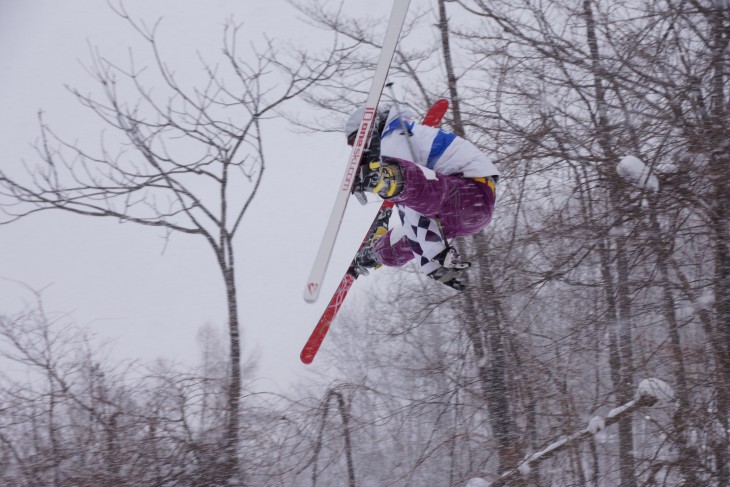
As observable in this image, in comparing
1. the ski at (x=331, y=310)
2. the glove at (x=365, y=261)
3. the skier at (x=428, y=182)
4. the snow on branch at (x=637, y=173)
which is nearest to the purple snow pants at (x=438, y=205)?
the skier at (x=428, y=182)

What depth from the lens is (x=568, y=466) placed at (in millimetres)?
5094

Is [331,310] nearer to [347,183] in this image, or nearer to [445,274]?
[445,274]

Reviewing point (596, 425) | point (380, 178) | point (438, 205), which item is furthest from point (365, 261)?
point (596, 425)

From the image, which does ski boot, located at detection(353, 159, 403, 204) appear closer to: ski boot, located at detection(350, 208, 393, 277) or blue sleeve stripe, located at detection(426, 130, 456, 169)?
blue sleeve stripe, located at detection(426, 130, 456, 169)

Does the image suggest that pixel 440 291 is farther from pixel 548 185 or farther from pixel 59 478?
pixel 59 478

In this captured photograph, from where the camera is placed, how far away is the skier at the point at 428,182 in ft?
11.7

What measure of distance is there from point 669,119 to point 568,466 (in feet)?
Result: 9.75

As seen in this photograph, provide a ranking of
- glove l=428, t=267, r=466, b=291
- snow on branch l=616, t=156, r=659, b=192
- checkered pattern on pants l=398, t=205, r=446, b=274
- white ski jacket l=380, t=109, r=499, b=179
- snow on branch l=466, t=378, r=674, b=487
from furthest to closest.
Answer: snow on branch l=466, t=378, r=674, b=487 → snow on branch l=616, t=156, r=659, b=192 → glove l=428, t=267, r=466, b=291 → checkered pattern on pants l=398, t=205, r=446, b=274 → white ski jacket l=380, t=109, r=499, b=179

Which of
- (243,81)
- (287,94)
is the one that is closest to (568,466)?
(287,94)

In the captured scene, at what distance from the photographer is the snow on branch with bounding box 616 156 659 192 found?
4.66m

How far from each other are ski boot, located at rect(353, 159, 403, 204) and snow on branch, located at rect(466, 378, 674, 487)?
273cm

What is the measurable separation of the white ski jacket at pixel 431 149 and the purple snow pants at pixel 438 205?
0.24 feet

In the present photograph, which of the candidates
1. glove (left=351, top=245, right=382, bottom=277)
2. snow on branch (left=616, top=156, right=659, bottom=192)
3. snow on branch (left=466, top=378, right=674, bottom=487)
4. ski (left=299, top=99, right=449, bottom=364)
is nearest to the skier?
glove (left=351, top=245, right=382, bottom=277)

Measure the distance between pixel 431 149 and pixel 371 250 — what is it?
1.07 metres
